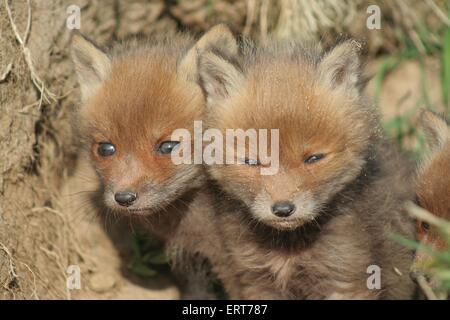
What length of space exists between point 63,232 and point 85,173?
56cm

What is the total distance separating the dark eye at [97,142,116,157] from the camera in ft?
13.6

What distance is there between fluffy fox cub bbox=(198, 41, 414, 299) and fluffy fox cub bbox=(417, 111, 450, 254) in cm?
28

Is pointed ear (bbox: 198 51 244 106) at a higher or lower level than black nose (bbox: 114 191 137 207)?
higher

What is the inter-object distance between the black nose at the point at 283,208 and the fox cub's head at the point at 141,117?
0.76 m

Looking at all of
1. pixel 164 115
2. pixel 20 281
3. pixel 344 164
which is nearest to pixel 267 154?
pixel 344 164

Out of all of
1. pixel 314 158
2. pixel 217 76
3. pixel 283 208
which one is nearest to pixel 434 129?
pixel 314 158

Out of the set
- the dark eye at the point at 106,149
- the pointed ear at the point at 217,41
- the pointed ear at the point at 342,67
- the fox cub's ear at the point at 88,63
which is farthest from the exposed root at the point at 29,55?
the pointed ear at the point at 342,67

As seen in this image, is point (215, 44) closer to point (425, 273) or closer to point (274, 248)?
point (274, 248)

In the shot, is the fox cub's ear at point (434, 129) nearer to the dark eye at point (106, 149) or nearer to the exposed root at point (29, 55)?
the dark eye at point (106, 149)

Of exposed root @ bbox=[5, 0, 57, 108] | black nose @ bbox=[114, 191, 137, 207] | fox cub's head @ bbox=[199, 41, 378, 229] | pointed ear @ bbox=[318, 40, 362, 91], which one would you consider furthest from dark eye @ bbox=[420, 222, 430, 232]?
exposed root @ bbox=[5, 0, 57, 108]

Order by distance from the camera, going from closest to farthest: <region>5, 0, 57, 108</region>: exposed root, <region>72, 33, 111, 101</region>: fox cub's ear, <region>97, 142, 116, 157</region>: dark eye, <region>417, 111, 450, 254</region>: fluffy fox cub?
<region>417, 111, 450, 254</region>: fluffy fox cub < <region>97, 142, 116, 157</region>: dark eye < <region>72, 33, 111, 101</region>: fox cub's ear < <region>5, 0, 57, 108</region>: exposed root

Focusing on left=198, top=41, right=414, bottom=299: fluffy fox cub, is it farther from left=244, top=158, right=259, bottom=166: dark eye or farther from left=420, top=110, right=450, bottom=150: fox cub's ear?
left=420, top=110, right=450, bottom=150: fox cub's ear

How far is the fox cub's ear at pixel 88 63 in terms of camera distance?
4.39m

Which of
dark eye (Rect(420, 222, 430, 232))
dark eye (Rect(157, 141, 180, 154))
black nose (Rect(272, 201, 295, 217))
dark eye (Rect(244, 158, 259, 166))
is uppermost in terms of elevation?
dark eye (Rect(157, 141, 180, 154))
